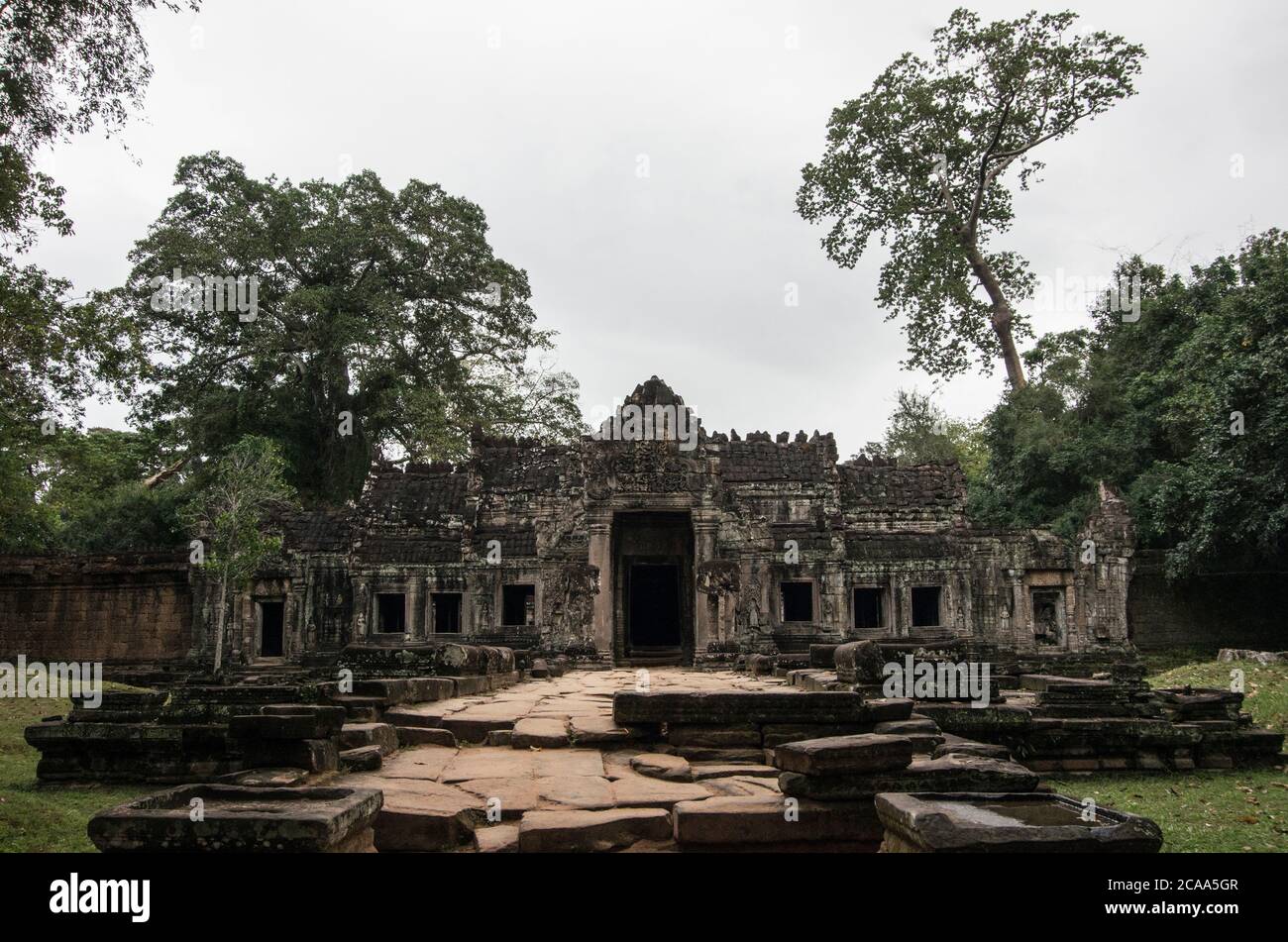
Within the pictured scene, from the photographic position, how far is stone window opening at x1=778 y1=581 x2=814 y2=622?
22.1 metres

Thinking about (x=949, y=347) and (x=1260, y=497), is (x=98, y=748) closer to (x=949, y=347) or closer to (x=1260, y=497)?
(x=1260, y=497)

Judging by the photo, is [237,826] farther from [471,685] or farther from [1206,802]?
[471,685]

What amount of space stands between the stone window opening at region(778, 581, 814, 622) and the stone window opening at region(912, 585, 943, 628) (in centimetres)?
247

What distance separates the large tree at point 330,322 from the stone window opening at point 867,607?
44.9 feet

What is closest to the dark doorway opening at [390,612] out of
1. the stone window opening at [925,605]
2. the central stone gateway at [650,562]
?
the central stone gateway at [650,562]

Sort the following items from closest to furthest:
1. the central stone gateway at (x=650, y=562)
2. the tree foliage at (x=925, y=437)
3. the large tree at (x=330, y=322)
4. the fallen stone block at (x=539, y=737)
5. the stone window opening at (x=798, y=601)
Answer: the fallen stone block at (x=539, y=737)
the central stone gateway at (x=650, y=562)
the stone window opening at (x=798, y=601)
the large tree at (x=330, y=322)
the tree foliage at (x=925, y=437)

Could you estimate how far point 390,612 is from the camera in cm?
2191

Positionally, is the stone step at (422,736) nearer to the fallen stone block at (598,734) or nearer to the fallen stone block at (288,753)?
the fallen stone block at (598,734)

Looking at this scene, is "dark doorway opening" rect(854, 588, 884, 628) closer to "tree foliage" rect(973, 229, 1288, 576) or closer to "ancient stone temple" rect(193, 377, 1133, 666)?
"ancient stone temple" rect(193, 377, 1133, 666)

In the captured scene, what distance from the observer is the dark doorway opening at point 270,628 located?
72.1 ft

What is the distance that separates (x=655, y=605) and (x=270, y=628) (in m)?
9.61

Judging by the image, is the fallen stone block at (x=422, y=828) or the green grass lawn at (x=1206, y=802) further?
the green grass lawn at (x=1206, y=802)

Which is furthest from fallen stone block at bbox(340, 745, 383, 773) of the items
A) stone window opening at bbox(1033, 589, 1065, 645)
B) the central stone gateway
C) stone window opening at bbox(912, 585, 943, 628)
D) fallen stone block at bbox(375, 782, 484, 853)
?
stone window opening at bbox(1033, 589, 1065, 645)

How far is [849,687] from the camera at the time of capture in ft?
29.5
